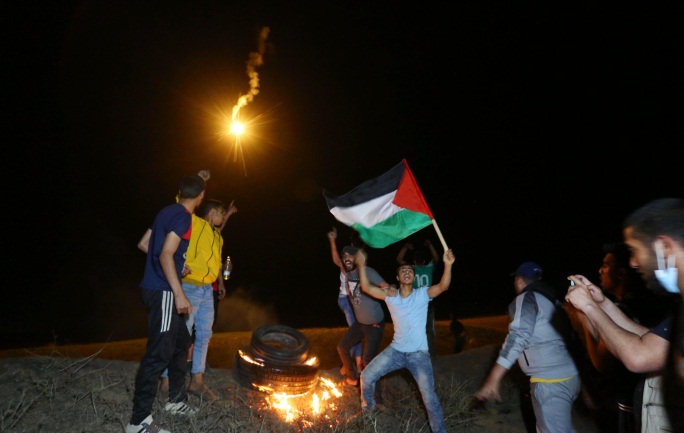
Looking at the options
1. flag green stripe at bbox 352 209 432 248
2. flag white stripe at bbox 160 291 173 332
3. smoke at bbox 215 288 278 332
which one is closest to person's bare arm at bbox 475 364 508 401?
flag green stripe at bbox 352 209 432 248

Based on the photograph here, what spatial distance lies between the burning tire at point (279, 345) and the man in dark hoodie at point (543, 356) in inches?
123

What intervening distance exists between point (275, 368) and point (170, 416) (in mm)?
1711

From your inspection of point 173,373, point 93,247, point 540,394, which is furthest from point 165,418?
point 93,247

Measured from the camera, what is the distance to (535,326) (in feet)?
14.3

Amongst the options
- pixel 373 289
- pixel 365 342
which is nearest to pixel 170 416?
pixel 373 289

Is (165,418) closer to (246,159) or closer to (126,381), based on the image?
(126,381)

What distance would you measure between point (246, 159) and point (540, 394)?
48964 mm

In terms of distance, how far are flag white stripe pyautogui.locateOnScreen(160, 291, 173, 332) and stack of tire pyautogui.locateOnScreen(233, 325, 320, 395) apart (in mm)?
2319

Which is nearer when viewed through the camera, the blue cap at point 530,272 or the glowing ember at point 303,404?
the blue cap at point 530,272

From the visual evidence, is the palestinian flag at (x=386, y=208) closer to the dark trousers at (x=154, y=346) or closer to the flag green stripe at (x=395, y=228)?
the flag green stripe at (x=395, y=228)

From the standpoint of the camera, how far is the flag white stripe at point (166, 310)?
4188mm

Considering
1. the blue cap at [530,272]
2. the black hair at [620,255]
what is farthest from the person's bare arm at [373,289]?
the black hair at [620,255]

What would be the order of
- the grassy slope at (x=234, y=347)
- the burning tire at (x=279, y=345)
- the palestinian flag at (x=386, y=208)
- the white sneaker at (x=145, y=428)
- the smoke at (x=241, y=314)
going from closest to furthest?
the white sneaker at (x=145, y=428)
the palestinian flag at (x=386, y=208)
the burning tire at (x=279, y=345)
the grassy slope at (x=234, y=347)
the smoke at (x=241, y=314)

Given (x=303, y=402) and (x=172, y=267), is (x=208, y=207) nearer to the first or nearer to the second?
(x=172, y=267)
